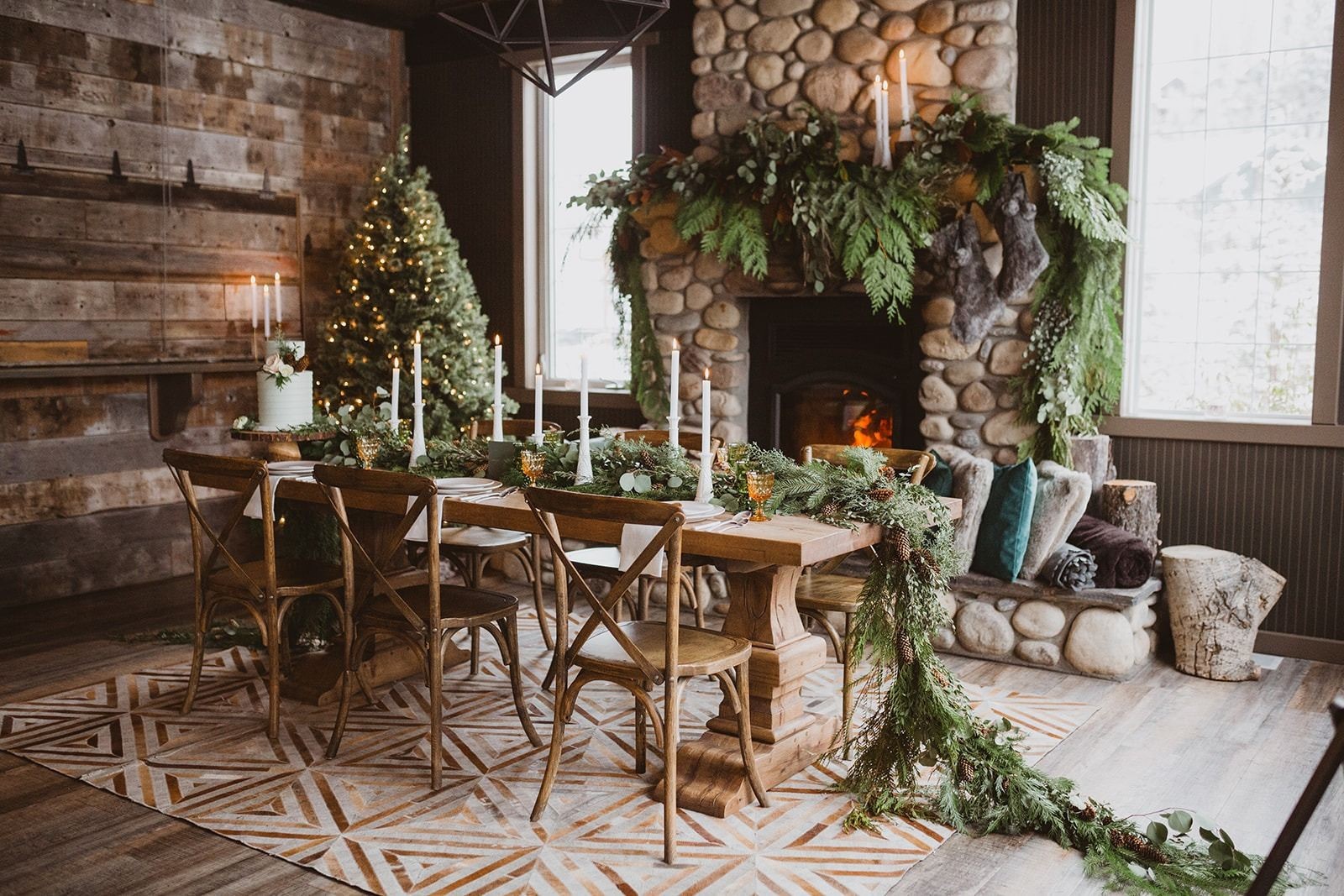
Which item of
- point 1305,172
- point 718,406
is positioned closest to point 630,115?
point 718,406

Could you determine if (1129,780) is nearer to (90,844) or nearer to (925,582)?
(925,582)

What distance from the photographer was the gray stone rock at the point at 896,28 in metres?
5.09

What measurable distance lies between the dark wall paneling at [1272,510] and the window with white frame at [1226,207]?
0.57ft

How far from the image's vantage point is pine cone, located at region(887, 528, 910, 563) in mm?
3049

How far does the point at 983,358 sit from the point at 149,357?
412cm

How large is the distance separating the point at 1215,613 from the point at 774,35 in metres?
3.19

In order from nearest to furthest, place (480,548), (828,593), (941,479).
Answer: (828,593) → (480,548) → (941,479)

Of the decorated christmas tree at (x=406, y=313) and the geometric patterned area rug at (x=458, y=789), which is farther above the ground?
the decorated christmas tree at (x=406, y=313)

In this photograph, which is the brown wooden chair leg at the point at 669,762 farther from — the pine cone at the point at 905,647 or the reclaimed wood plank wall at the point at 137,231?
the reclaimed wood plank wall at the point at 137,231

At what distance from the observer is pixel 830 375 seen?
557cm

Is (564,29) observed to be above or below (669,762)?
above

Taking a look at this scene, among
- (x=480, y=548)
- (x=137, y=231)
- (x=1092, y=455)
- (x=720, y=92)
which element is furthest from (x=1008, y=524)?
(x=137, y=231)

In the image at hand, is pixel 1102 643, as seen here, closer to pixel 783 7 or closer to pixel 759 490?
pixel 759 490

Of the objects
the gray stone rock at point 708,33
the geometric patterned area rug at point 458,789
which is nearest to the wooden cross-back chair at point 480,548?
the geometric patterned area rug at point 458,789
